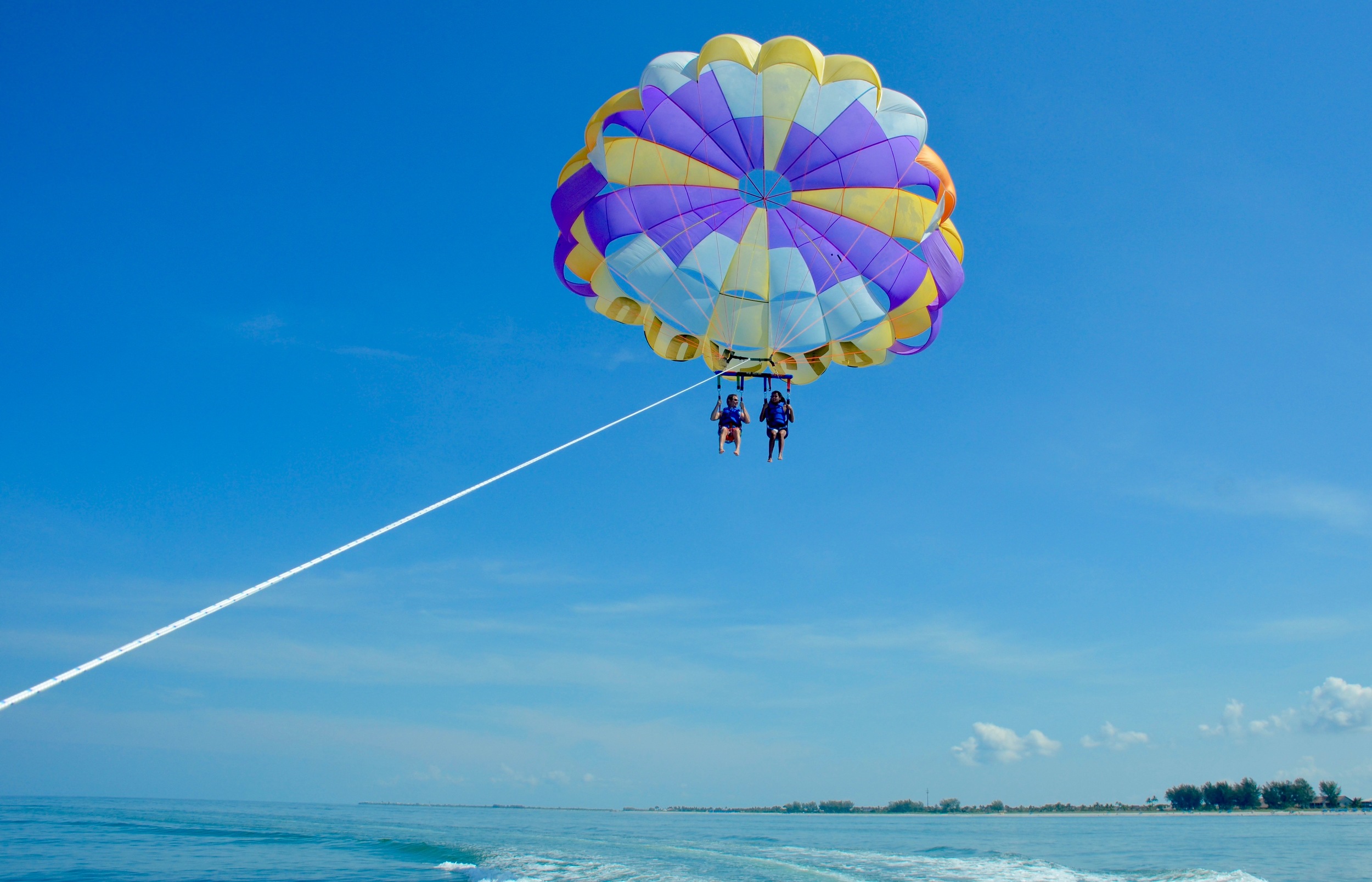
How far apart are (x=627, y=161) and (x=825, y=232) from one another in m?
2.59

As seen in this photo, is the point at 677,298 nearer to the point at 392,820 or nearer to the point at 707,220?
the point at 707,220

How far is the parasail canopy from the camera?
9.04m

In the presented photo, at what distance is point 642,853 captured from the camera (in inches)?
763

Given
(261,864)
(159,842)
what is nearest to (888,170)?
(261,864)

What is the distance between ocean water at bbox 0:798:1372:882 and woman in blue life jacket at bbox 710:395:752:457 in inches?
348

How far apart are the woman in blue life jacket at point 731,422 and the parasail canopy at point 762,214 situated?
2.28ft

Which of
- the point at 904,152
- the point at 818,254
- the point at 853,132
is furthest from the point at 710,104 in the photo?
the point at 818,254

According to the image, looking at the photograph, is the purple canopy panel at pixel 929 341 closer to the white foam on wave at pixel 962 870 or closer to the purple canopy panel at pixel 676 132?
the purple canopy panel at pixel 676 132

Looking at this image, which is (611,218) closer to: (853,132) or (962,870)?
(853,132)

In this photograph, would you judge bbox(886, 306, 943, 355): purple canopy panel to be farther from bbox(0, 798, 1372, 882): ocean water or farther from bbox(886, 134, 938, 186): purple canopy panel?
bbox(0, 798, 1372, 882): ocean water

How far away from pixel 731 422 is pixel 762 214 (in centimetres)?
263

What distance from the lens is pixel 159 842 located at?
19.9m

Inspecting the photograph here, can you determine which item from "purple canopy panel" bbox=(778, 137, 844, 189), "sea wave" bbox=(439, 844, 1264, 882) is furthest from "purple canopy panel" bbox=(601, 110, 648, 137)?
"sea wave" bbox=(439, 844, 1264, 882)

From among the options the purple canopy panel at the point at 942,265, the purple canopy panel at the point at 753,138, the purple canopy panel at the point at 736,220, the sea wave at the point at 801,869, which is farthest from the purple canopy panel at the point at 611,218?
the sea wave at the point at 801,869
